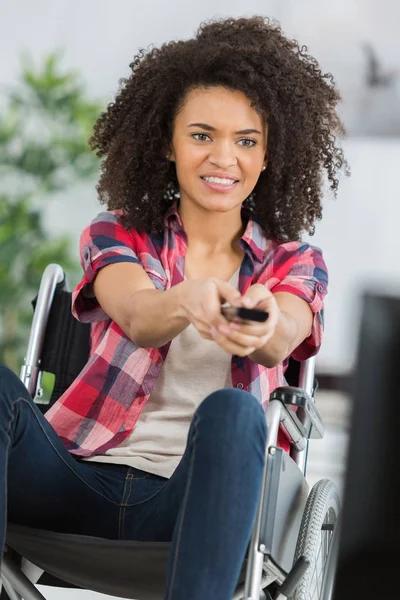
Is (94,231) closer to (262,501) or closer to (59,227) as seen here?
(262,501)

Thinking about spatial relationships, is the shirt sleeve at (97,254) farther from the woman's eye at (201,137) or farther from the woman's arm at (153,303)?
the woman's eye at (201,137)

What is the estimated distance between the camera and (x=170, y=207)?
1.80 m

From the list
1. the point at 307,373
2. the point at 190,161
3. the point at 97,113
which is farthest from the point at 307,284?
the point at 97,113

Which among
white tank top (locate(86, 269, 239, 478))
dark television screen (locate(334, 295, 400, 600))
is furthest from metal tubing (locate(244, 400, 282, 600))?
dark television screen (locate(334, 295, 400, 600))

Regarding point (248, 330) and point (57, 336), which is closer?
point (248, 330)

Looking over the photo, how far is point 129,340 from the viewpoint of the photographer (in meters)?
1.64

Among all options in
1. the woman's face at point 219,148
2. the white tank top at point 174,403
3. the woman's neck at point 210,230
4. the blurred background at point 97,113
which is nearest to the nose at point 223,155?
the woman's face at point 219,148

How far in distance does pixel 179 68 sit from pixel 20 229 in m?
2.13

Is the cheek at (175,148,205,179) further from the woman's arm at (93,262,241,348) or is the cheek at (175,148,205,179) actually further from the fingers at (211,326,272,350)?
the fingers at (211,326,272,350)

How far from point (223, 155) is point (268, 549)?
66cm

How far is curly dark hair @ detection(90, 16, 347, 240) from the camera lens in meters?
1.70

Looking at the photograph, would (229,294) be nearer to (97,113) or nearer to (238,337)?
(238,337)

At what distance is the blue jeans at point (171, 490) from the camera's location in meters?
1.18

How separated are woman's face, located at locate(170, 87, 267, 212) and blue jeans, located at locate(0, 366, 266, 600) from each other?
491mm
